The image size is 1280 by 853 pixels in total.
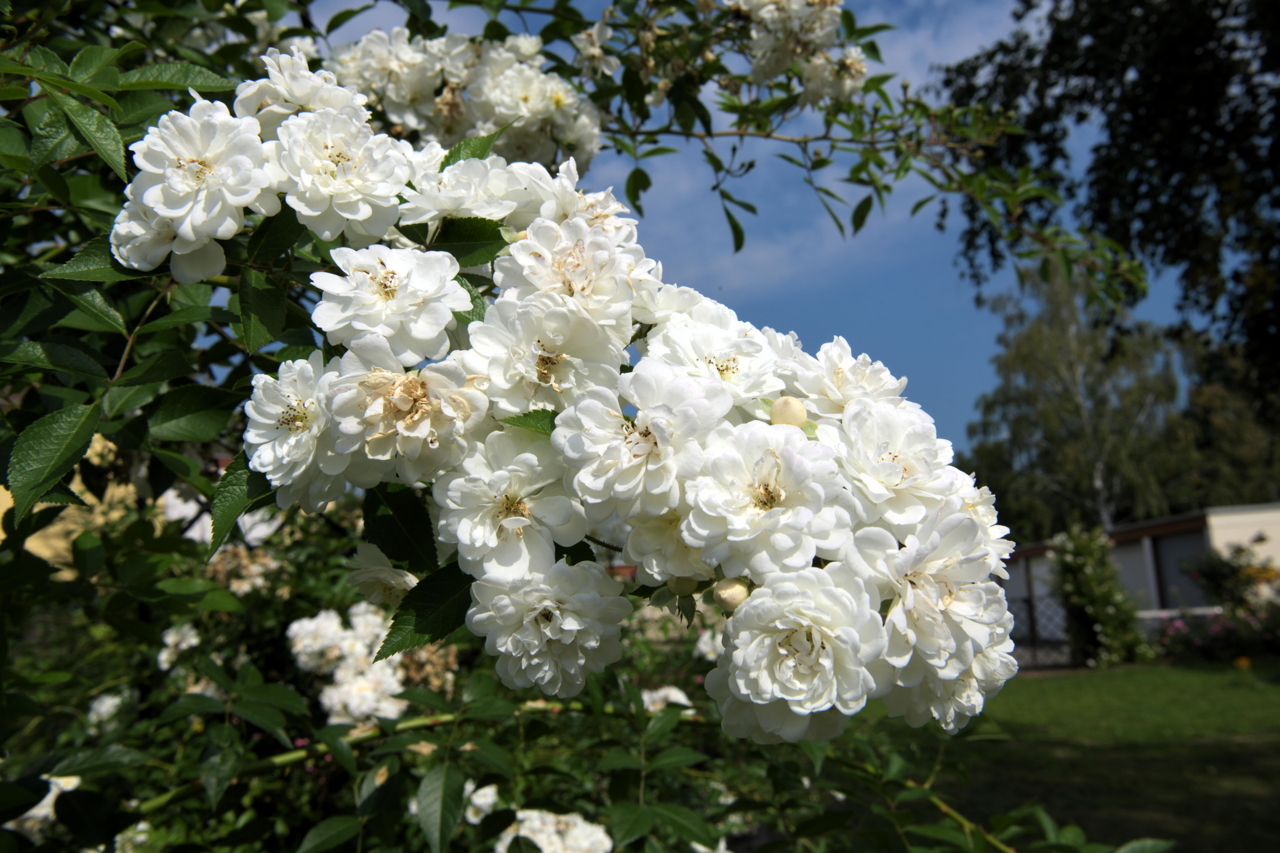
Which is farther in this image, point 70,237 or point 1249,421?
point 1249,421

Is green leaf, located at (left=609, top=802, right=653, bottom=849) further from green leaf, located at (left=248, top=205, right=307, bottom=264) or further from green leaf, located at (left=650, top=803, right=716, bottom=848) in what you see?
green leaf, located at (left=248, top=205, right=307, bottom=264)

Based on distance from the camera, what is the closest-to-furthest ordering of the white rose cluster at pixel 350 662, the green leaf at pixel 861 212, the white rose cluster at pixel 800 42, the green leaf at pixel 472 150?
the green leaf at pixel 472 150, the white rose cluster at pixel 800 42, the green leaf at pixel 861 212, the white rose cluster at pixel 350 662

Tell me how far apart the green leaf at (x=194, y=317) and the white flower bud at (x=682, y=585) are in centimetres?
65

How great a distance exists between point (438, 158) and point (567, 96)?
110 cm

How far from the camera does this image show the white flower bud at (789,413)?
2.57 feet

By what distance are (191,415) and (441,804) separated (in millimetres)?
756

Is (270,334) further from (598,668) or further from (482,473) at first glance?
(598,668)

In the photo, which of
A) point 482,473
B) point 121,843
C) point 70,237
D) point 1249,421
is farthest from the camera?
point 1249,421

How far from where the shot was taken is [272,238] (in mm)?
895

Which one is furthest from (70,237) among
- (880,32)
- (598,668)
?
(880,32)

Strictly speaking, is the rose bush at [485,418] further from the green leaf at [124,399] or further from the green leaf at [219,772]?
the green leaf at [219,772]

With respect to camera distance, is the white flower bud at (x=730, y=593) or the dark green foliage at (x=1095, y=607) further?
the dark green foliage at (x=1095, y=607)

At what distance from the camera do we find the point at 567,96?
6.62 feet

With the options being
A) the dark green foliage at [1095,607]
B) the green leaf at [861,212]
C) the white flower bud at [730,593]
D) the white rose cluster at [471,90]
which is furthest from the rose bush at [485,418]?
the dark green foliage at [1095,607]
